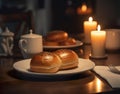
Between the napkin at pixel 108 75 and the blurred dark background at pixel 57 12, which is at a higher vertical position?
the blurred dark background at pixel 57 12

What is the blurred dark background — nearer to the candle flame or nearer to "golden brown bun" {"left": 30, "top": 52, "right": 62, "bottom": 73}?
the candle flame

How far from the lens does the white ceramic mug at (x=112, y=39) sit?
156cm

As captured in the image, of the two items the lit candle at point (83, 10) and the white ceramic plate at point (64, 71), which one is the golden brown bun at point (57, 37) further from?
the lit candle at point (83, 10)

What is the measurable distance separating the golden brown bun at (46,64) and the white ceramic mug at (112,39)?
1.76 feet

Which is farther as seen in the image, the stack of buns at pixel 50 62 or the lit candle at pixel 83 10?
the lit candle at pixel 83 10

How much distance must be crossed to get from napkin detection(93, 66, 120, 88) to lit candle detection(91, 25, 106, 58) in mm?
247

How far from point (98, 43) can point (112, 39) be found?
0.14 metres

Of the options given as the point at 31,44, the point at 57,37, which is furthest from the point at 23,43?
the point at 57,37

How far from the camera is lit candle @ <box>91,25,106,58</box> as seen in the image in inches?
57.1

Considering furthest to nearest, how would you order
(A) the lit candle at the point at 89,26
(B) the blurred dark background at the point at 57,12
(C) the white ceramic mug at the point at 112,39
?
(B) the blurred dark background at the point at 57,12
(A) the lit candle at the point at 89,26
(C) the white ceramic mug at the point at 112,39

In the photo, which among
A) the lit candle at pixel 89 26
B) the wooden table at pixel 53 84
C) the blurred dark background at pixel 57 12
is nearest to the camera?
the wooden table at pixel 53 84

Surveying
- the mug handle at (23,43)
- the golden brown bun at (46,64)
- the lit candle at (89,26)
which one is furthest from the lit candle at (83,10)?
the golden brown bun at (46,64)

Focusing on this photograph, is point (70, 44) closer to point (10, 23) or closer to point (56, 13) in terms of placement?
point (10, 23)

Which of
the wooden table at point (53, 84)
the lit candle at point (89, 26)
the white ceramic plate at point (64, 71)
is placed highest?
the lit candle at point (89, 26)
